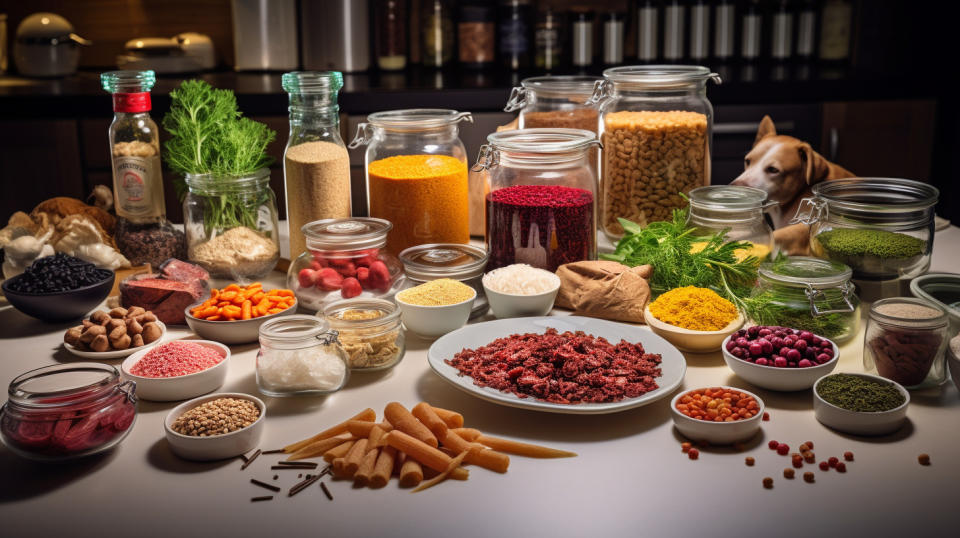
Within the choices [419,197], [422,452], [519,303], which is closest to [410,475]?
[422,452]

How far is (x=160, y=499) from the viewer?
42.2 inches

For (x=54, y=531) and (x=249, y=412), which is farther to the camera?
(x=249, y=412)

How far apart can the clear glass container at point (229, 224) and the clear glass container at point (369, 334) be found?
0.41 m

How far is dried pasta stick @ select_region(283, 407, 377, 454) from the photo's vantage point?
3.84ft

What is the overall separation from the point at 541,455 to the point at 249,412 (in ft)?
1.28

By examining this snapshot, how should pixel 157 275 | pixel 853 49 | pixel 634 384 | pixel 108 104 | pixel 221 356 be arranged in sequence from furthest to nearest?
pixel 853 49 → pixel 108 104 → pixel 157 275 → pixel 221 356 → pixel 634 384

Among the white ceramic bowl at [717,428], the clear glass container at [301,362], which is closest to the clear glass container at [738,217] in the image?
the white ceramic bowl at [717,428]

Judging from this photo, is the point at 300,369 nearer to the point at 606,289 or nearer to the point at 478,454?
the point at 478,454

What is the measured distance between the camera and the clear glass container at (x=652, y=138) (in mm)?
1849

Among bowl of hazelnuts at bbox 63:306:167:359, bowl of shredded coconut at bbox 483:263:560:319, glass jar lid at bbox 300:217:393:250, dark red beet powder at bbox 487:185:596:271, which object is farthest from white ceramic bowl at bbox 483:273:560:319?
bowl of hazelnuts at bbox 63:306:167:359

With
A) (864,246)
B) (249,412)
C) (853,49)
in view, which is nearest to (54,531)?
(249,412)

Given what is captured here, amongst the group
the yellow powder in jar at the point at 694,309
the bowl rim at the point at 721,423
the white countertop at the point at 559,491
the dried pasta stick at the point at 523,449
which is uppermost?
the yellow powder in jar at the point at 694,309

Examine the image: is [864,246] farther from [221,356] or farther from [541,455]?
[221,356]

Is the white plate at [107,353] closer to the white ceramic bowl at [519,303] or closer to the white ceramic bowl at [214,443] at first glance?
the white ceramic bowl at [214,443]
